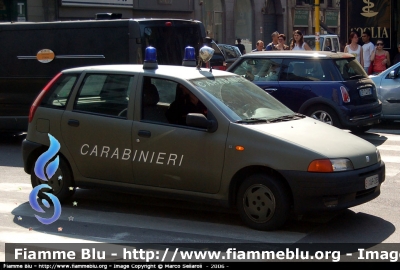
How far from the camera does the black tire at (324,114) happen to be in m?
12.8

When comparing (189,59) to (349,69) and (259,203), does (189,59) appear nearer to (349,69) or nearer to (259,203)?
(259,203)

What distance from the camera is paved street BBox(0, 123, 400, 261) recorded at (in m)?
6.64

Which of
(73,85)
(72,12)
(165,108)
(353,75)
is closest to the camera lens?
(165,108)

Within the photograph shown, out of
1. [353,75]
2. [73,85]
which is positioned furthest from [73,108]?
[353,75]

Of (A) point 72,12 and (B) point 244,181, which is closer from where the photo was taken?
(B) point 244,181

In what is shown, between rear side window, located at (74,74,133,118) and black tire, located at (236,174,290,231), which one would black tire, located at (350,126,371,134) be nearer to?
rear side window, located at (74,74,133,118)

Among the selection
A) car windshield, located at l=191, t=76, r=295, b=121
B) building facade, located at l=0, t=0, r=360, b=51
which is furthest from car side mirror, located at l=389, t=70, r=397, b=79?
car windshield, located at l=191, t=76, r=295, b=121

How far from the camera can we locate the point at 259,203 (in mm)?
6840

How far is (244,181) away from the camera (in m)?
6.92

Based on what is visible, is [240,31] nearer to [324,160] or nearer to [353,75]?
[353,75]

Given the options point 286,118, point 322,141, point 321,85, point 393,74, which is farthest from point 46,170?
point 393,74

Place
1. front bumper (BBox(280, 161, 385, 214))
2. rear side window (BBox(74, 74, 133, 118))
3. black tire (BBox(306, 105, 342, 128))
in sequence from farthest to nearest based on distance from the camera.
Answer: black tire (BBox(306, 105, 342, 128)), rear side window (BBox(74, 74, 133, 118)), front bumper (BBox(280, 161, 385, 214))

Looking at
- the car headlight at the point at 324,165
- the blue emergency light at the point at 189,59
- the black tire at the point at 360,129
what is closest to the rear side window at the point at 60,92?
the blue emergency light at the point at 189,59

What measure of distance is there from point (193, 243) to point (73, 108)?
2.35 meters
